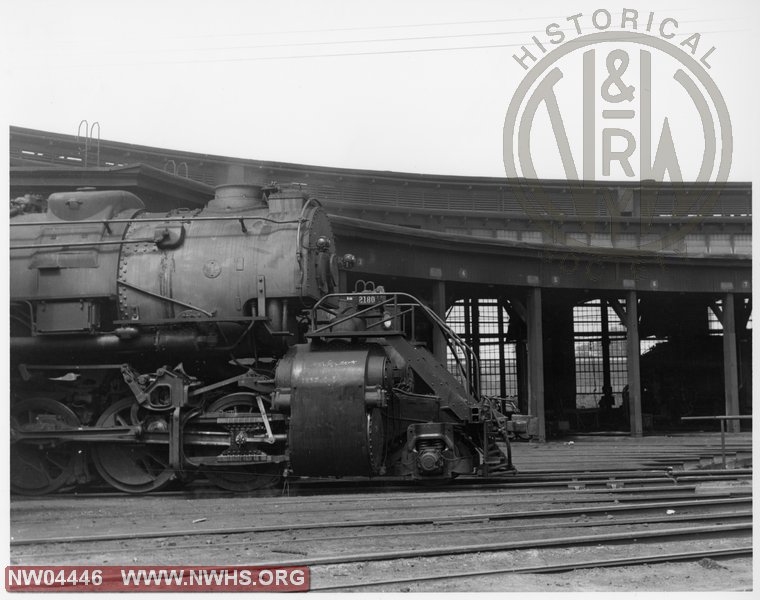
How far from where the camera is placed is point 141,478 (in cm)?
1158

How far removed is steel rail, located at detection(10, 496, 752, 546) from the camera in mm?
8508

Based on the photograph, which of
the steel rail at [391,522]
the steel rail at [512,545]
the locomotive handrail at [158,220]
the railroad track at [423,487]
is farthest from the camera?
the locomotive handrail at [158,220]

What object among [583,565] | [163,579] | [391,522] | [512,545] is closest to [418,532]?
[391,522]

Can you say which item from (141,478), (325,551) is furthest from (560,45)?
(141,478)

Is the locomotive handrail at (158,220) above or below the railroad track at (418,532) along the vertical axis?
above

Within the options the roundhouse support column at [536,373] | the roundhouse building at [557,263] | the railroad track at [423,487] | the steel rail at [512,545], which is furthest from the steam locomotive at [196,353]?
the roundhouse support column at [536,373]

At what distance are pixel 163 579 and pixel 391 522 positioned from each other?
260 cm

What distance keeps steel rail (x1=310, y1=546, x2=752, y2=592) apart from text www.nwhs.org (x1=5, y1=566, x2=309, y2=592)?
30 centimetres

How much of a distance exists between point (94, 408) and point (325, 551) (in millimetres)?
5042

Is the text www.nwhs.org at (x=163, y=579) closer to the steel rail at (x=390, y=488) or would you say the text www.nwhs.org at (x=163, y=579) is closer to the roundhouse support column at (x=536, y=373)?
the steel rail at (x=390, y=488)

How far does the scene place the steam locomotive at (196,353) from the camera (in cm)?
1117

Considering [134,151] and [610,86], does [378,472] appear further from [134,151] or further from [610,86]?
[134,151]

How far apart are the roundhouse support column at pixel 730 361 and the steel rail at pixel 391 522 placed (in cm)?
1249

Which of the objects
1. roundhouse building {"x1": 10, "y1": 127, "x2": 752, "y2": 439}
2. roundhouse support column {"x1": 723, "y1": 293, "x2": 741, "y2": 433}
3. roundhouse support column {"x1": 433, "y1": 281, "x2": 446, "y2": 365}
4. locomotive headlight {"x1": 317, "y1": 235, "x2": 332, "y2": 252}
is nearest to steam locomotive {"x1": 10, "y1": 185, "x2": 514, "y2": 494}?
locomotive headlight {"x1": 317, "y1": 235, "x2": 332, "y2": 252}
